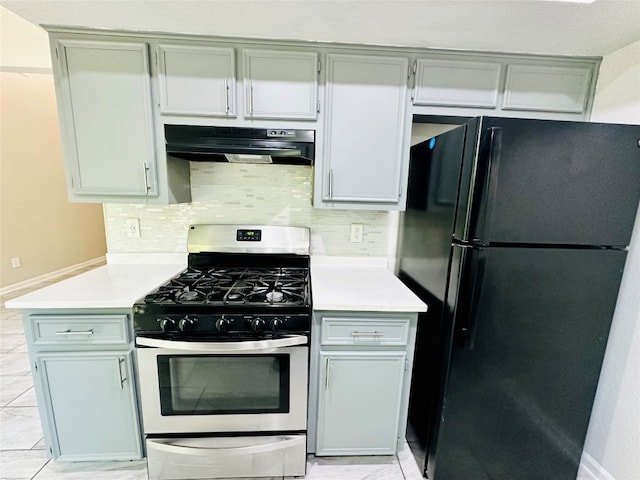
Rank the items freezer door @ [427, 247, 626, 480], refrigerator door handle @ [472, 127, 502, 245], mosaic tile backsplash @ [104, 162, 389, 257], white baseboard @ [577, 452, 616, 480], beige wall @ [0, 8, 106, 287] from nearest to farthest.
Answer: refrigerator door handle @ [472, 127, 502, 245] → freezer door @ [427, 247, 626, 480] → white baseboard @ [577, 452, 616, 480] → mosaic tile backsplash @ [104, 162, 389, 257] → beige wall @ [0, 8, 106, 287]

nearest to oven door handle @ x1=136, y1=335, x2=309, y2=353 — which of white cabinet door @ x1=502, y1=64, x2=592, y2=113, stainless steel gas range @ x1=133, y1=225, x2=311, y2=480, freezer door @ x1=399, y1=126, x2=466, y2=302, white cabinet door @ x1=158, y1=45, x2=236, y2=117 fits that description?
stainless steel gas range @ x1=133, y1=225, x2=311, y2=480

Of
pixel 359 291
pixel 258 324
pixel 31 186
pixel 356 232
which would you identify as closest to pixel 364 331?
pixel 359 291

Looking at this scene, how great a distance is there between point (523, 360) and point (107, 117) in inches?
92.5

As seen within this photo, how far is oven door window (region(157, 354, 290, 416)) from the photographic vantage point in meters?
1.34

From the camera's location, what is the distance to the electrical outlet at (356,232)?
1963mm

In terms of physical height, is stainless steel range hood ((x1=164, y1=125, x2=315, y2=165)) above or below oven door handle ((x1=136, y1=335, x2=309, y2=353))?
above

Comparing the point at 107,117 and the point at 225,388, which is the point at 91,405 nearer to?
the point at 225,388

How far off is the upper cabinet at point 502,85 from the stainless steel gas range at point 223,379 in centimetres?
126

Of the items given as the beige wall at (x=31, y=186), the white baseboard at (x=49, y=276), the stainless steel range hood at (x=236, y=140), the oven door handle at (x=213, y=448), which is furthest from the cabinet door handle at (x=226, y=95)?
the white baseboard at (x=49, y=276)

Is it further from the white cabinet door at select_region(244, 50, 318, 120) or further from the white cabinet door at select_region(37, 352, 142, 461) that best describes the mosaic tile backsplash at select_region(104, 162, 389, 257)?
the white cabinet door at select_region(37, 352, 142, 461)

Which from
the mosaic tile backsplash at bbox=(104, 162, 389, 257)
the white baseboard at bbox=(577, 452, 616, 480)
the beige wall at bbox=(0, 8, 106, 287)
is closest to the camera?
the white baseboard at bbox=(577, 452, 616, 480)

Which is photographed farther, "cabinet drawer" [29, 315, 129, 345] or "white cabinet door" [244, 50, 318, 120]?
"white cabinet door" [244, 50, 318, 120]

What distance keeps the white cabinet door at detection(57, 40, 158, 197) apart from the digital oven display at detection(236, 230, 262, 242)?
55 centimetres

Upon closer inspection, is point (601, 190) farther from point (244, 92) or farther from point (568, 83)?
point (244, 92)
